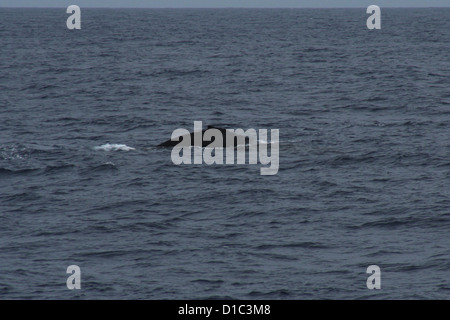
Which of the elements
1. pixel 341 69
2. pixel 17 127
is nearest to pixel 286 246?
pixel 17 127

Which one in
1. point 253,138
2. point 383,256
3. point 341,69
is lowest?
point 383,256

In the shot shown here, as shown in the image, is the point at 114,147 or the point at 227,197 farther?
the point at 114,147

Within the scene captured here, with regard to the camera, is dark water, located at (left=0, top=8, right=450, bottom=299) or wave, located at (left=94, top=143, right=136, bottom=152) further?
wave, located at (left=94, top=143, right=136, bottom=152)

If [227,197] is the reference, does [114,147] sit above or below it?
above

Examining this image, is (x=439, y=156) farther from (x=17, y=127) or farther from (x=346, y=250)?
(x=17, y=127)

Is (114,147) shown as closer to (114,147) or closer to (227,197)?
(114,147)

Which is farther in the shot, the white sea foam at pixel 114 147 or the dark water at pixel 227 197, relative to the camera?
the white sea foam at pixel 114 147

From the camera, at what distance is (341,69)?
86.2 meters

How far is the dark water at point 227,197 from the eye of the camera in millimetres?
22359

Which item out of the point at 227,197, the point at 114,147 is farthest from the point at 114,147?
Result: the point at 227,197

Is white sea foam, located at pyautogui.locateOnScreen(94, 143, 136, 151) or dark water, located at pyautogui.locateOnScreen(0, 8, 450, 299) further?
white sea foam, located at pyautogui.locateOnScreen(94, 143, 136, 151)

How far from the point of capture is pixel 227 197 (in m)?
30.9

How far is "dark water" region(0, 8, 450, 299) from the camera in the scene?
2236 centimetres
